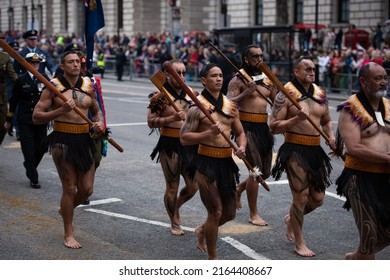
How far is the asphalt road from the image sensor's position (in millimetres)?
7125

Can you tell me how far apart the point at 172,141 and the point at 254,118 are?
1084 millimetres

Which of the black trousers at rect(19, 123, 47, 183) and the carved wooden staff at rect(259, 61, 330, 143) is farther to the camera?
the black trousers at rect(19, 123, 47, 183)

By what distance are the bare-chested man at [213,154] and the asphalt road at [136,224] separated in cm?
61

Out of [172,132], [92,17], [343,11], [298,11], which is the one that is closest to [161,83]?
[172,132]

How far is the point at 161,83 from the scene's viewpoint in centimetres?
728

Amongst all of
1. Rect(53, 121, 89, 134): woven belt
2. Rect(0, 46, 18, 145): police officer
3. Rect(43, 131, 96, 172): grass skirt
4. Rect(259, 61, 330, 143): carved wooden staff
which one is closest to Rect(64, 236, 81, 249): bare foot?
Rect(43, 131, 96, 172): grass skirt

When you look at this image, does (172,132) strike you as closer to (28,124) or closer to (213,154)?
(213,154)

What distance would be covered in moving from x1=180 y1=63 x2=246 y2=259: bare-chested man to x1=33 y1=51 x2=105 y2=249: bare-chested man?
1.27 meters

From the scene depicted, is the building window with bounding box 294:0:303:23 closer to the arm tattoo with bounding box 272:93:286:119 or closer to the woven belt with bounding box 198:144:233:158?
the arm tattoo with bounding box 272:93:286:119

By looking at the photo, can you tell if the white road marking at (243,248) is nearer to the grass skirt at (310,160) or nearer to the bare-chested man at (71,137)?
the grass skirt at (310,160)

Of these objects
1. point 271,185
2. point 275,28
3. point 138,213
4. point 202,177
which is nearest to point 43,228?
point 138,213

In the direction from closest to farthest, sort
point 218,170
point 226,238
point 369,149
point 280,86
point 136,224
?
point 369,149
point 218,170
point 280,86
point 226,238
point 136,224

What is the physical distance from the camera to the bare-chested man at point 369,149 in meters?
5.77

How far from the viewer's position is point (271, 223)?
328 inches
